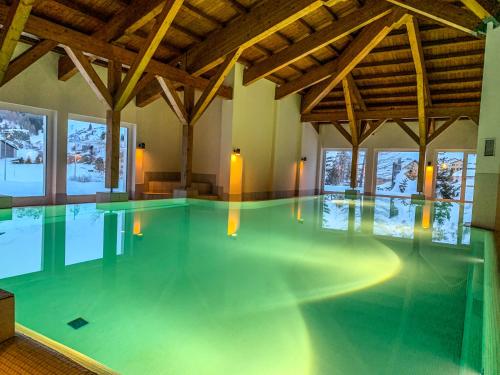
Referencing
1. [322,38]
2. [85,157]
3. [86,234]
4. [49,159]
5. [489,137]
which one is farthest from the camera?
[85,157]

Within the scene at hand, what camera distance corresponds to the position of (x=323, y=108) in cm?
1474

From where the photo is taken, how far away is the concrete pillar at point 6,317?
1.17m

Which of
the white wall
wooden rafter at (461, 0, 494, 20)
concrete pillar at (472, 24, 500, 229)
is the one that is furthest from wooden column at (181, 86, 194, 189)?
the white wall

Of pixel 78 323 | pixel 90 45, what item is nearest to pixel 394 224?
pixel 78 323

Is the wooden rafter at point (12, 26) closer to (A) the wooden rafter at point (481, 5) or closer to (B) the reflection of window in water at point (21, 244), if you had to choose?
(B) the reflection of window in water at point (21, 244)

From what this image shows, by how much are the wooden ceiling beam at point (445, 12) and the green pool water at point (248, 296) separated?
14.4 feet

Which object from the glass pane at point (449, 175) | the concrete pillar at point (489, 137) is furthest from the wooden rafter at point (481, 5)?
the glass pane at point (449, 175)

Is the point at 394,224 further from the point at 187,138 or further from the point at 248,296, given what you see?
the point at 187,138

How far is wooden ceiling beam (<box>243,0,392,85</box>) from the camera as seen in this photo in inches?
322

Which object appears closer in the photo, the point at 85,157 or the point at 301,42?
the point at 301,42

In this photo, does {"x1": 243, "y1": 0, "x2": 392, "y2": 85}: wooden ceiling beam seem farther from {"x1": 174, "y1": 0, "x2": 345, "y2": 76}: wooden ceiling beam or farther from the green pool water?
the green pool water

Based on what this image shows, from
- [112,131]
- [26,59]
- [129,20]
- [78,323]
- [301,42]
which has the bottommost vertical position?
[78,323]

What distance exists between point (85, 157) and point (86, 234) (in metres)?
5.73

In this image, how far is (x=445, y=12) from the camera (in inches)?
279
